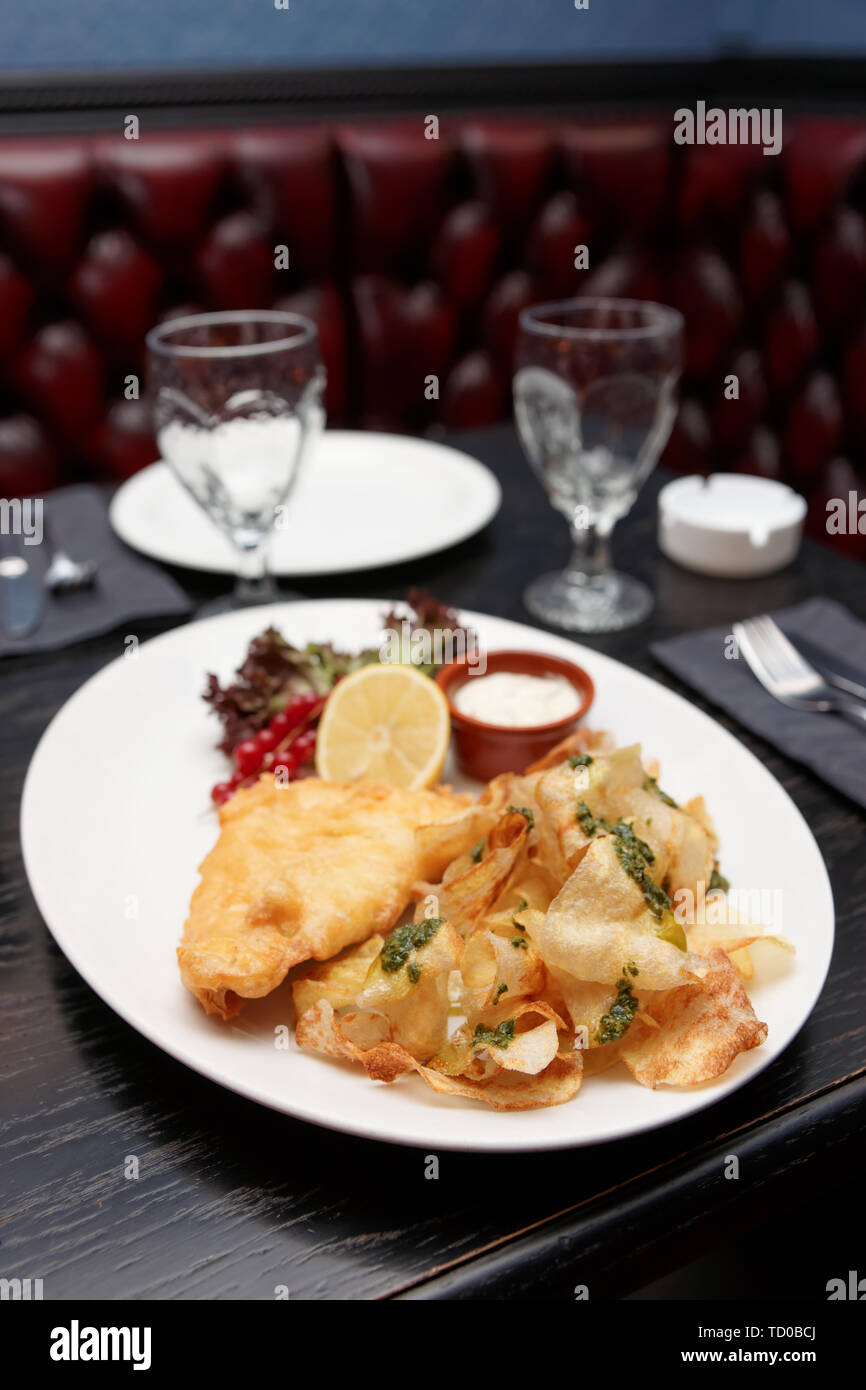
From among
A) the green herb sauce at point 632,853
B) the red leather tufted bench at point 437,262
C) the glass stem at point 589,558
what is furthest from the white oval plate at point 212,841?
the red leather tufted bench at point 437,262

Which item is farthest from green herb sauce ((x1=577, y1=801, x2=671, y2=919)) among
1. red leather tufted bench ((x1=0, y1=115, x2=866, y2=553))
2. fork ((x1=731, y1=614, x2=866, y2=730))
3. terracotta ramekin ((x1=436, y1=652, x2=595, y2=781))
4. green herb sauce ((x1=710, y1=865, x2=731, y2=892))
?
red leather tufted bench ((x1=0, y1=115, x2=866, y2=553))

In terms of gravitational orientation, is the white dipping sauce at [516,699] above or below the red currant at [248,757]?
above

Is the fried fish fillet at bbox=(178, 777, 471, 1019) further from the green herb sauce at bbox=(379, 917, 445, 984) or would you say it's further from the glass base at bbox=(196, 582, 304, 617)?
the glass base at bbox=(196, 582, 304, 617)

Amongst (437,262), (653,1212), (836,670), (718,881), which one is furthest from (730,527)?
(437,262)

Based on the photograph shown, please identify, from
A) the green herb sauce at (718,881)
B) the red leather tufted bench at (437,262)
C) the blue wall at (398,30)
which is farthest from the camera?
the blue wall at (398,30)

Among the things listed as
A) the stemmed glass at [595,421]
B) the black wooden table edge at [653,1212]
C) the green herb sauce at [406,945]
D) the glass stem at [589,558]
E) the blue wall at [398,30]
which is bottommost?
the black wooden table edge at [653,1212]

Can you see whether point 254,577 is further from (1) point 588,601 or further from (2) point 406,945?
(2) point 406,945

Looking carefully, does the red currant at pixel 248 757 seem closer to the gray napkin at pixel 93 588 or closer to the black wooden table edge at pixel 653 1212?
the gray napkin at pixel 93 588
